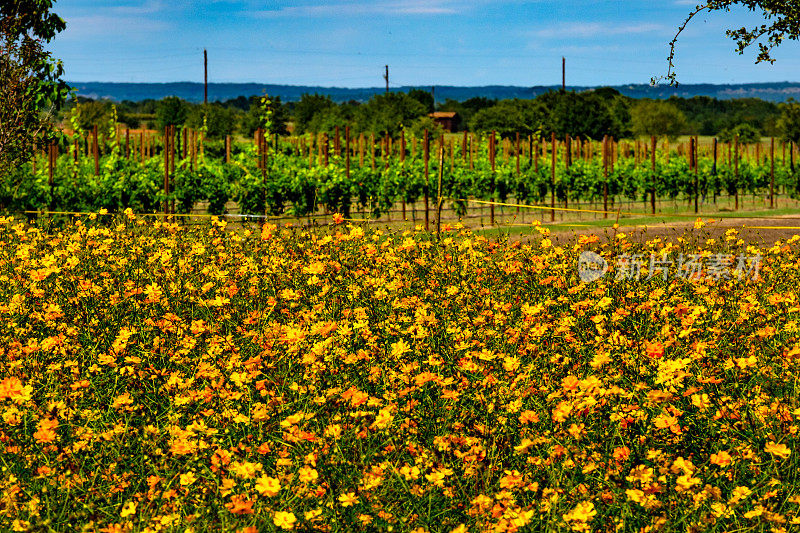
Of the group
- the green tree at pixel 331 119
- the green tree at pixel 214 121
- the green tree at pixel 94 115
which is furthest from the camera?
the green tree at pixel 214 121

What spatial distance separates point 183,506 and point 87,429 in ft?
2.43

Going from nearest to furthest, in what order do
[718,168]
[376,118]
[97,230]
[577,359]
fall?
[577,359] < [97,230] < [718,168] < [376,118]

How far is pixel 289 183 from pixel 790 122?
38945 mm

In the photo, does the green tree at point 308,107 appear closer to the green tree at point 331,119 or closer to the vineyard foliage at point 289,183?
the green tree at point 331,119

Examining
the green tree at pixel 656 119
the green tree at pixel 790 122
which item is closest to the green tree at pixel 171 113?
the green tree at pixel 790 122

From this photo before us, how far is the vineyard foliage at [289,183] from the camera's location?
1591 centimetres

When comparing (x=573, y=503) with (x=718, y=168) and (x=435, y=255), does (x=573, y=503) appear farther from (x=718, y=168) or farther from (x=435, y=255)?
(x=718, y=168)

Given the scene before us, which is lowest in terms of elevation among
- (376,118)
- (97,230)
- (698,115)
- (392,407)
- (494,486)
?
(494,486)

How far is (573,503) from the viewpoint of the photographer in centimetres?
311

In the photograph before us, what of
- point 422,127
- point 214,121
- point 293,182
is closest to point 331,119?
point 422,127

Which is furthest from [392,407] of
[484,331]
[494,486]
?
[484,331]

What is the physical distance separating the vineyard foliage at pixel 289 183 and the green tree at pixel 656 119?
196 feet

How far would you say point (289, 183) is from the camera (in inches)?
700

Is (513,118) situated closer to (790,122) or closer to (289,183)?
(790,122)
